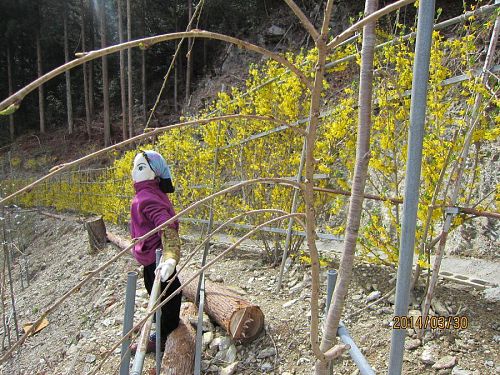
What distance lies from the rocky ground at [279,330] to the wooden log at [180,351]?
131 millimetres

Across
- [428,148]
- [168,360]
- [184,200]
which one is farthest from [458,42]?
[184,200]

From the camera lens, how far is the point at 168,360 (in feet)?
7.66

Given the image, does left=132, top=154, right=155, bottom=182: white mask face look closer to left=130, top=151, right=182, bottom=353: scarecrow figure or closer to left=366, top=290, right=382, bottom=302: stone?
left=130, top=151, right=182, bottom=353: scarecrow figure

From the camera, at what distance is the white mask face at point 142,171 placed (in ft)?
8.70

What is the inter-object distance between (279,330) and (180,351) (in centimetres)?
68

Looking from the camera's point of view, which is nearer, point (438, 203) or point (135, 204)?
point (438, 203)

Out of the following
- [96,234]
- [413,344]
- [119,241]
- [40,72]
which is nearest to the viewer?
[413,344]

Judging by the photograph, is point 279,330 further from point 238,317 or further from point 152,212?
point 152,212

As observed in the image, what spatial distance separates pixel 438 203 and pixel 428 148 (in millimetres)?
319

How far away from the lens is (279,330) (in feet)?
8.38

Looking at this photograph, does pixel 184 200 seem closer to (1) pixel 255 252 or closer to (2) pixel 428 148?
(1) pixel 255 252

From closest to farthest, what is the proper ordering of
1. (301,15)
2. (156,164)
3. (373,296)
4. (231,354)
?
(301,15) < (231,354) < (373,296) < (156,164)

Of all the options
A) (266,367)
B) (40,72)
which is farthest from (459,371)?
(40,72)

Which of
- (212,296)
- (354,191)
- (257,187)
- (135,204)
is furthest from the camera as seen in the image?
(257,187)
